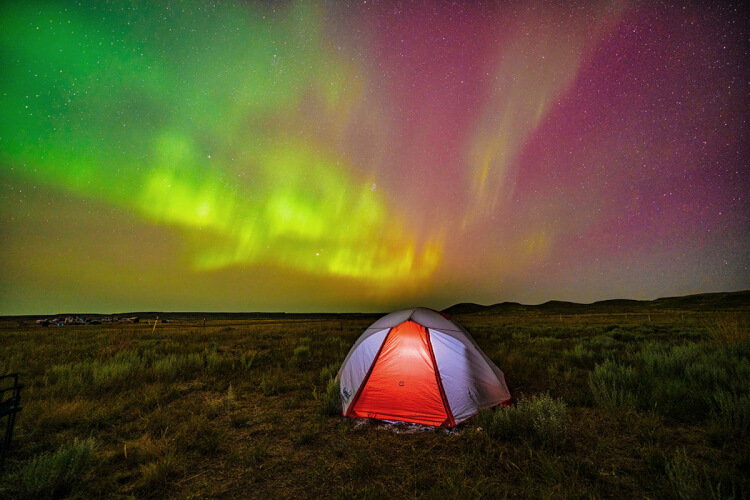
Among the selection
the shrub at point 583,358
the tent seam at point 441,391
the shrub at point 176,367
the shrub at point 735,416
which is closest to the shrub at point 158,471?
the tent seam at point 441,391

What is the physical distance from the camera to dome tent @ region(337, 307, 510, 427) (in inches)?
245

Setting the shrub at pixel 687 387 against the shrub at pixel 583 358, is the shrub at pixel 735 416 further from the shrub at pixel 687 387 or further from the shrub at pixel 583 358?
the shrub at pixel 583 358

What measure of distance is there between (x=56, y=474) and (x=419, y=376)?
5765 millimetres

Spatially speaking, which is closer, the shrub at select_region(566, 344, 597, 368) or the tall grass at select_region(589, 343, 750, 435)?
the tall grass at select_region(589, 343, 750, 435)

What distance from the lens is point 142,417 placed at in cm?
649

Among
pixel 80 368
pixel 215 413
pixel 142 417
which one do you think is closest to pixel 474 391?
pixel 215 413

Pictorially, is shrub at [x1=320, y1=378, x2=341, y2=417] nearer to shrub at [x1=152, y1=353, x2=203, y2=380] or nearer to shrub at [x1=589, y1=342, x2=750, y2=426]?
shrub at [x1=589, y1=342, x2=750, y2=426]

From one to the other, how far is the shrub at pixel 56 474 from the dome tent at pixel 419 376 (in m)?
4.18

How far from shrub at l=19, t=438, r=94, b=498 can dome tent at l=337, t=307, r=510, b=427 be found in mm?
4183

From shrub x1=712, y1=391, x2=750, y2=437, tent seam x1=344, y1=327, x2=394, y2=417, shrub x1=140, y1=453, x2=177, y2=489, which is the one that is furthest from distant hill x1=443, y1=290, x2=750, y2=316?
shrub x1=140, y1=453, x2=177, y2=489

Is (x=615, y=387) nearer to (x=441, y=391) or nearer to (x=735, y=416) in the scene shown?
(x=735, y=416)

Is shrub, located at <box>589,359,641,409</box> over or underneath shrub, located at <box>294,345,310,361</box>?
over

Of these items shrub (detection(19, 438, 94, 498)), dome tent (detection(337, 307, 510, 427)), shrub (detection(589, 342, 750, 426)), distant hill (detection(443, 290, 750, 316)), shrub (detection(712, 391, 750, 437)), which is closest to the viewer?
shrub (detection(19, 438, 94, 498))

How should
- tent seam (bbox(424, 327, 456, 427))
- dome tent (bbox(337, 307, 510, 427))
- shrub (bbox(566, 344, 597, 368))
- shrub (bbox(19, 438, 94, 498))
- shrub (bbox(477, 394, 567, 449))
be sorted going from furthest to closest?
shrub (bbox(566, 344, 597, 368)) → dome tent (bbox(337, 307, 510, 427)) → tent seam (bbox(424, 327, 456, 427)) → shrub (bbox(477, 394, 567, 449)) → shrub (bbox(19, 438, 94, 498))
